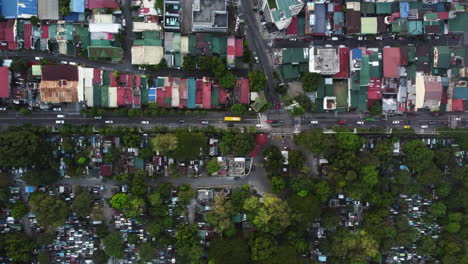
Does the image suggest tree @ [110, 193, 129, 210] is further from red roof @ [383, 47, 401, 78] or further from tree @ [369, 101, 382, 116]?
red roof @ [383, 47, 401, 78]

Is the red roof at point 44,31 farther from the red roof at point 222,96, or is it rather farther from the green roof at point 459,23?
the green roof at point 459,23

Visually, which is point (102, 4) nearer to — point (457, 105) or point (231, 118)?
point (231, 118)

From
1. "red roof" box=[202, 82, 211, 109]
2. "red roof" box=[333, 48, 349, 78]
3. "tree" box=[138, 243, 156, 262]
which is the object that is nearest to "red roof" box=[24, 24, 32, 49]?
"red roof" box=[202, 82, 211, 109]

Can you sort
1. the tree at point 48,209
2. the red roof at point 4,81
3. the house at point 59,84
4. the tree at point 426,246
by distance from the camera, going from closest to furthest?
the tree at point 48,209 < the red roof at point 4,81 < the house at point 59,84 < the tree at point 426,246

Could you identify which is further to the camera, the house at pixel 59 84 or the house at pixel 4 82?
the house at pixel 59 84

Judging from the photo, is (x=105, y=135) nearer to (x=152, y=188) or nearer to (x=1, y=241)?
(x=152, y=188)

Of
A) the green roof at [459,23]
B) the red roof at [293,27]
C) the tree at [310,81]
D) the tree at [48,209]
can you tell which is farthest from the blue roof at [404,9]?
the tree at [48,209]

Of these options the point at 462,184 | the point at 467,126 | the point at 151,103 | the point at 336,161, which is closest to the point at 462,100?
the point at 467,126
